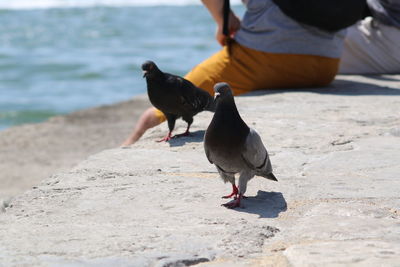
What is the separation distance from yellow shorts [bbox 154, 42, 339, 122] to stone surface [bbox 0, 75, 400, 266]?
0.82m

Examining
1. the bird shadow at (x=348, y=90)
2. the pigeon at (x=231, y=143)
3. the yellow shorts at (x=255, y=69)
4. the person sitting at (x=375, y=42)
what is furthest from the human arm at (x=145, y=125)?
the pigeon at (x=231, y=143)

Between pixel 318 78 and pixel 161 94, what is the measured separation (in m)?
1.68

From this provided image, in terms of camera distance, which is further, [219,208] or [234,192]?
[234,192]

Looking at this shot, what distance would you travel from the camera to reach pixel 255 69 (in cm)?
578

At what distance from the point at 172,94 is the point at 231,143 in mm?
1509

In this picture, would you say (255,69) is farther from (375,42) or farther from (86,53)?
(86,53)

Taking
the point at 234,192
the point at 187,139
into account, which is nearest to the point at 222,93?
the point at 234,192

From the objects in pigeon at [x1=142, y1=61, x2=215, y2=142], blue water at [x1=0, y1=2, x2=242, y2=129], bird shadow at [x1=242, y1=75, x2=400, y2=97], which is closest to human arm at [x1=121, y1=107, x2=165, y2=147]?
bird shadow at [x1=242, y1=75, x2=400, y2=97]

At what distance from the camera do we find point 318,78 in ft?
19.6

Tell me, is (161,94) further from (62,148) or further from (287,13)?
(62,148)

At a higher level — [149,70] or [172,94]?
[149,70]

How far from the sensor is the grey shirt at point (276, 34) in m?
5.72

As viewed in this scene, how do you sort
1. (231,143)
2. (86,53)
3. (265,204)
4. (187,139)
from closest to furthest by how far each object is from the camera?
(231,143), (265,204), (187,139), (86,53)

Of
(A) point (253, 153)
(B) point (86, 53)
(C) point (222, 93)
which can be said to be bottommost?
(B) point (86, 53)
